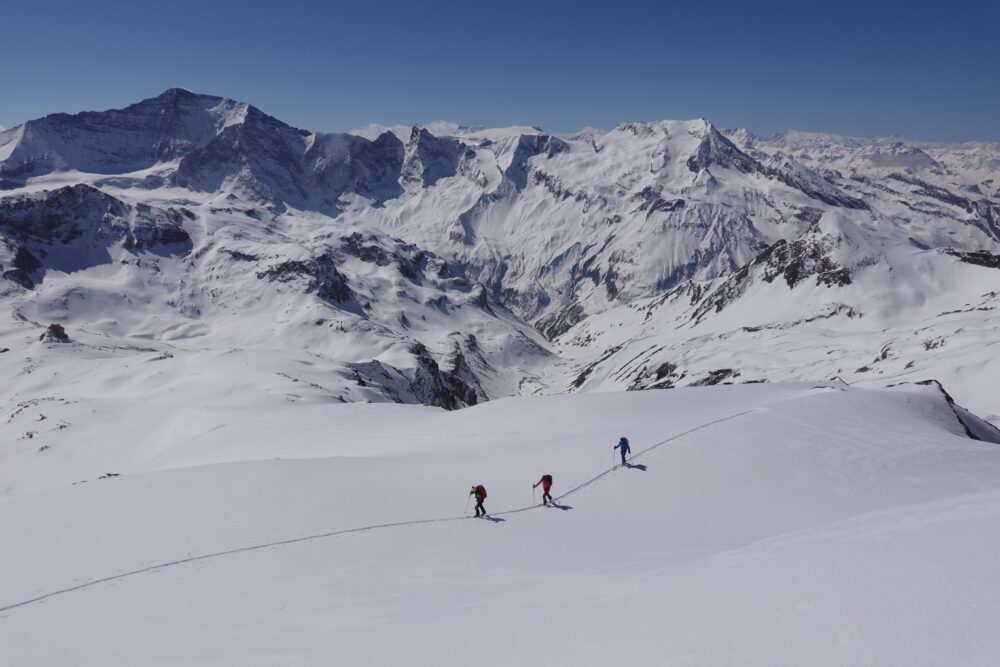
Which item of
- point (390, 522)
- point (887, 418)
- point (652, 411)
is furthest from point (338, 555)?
point (887, 418)

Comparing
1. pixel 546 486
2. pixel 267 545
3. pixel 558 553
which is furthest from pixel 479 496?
pixel 267 545

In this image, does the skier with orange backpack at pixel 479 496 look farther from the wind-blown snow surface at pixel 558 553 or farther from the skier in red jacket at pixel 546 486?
the skier in red jacket at pixel 546 486

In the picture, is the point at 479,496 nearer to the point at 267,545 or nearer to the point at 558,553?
the point at 558,553

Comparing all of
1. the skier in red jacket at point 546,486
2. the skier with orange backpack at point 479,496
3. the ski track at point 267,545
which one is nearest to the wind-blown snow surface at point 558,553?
the ski track at point 267,545

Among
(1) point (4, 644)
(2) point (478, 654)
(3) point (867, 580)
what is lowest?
(1) point (4, 644)

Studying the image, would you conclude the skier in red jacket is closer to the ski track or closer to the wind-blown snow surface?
the ski track

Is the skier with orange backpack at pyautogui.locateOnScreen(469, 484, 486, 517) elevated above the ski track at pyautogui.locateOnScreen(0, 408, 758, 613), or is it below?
above

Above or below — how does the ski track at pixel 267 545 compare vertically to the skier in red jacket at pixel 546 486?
below

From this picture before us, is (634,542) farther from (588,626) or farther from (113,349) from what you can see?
(113,349)

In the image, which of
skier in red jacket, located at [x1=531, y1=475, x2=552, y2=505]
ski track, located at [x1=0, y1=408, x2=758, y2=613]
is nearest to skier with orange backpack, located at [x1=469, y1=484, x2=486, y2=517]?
ski track, located at [x1=0, y1=408, x2=758, y2=613]
